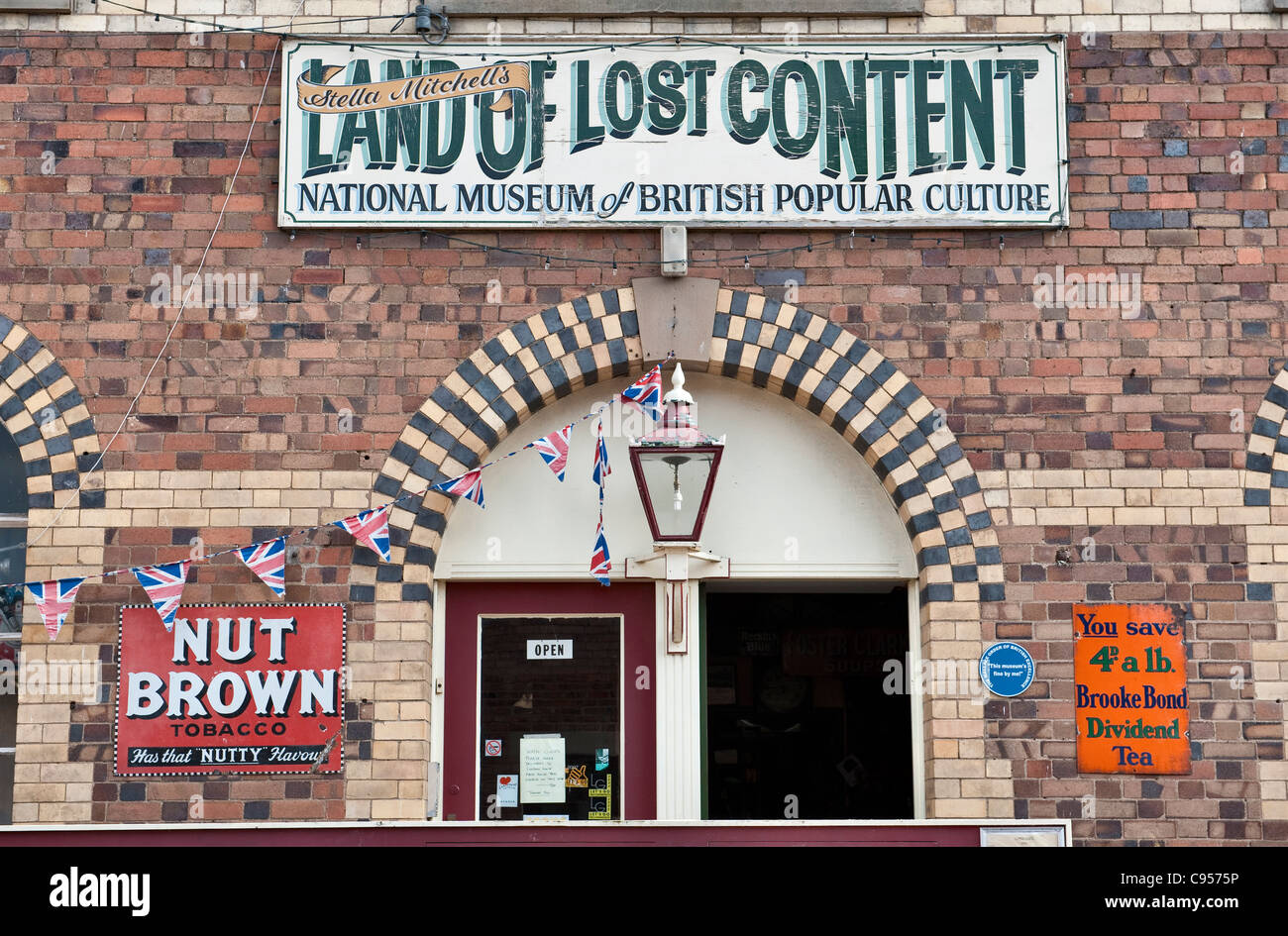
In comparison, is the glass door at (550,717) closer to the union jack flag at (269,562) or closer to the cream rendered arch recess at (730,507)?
the cream rendered arch recess at (730,507)

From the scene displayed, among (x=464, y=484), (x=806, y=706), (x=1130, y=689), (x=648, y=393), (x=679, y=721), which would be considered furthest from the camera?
(x=806, y=706)

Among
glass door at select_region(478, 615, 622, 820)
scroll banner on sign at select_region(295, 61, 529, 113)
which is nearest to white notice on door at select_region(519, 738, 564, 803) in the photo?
glass door at select_region(478, 615, 622, 820)

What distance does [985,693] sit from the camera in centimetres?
905

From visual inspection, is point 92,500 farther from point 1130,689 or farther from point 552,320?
point 1130,689

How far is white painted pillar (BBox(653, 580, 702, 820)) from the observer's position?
9352 millimetres

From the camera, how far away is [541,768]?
373 inches

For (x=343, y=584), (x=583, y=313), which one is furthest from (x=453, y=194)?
(x=343, y=584)

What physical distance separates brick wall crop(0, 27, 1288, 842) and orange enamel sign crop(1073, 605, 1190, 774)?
95 mm

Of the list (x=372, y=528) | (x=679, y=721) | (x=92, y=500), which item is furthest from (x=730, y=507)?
(x=92, y=500)

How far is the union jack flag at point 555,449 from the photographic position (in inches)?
356

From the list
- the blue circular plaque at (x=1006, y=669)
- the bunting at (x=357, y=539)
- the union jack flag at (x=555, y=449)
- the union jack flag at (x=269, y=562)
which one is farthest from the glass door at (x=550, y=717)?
the blue circular plaque at (x=1006, y=669)

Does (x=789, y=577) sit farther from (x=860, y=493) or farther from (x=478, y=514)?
(x=478, y=514)

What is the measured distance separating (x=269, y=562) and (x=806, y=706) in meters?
3.64

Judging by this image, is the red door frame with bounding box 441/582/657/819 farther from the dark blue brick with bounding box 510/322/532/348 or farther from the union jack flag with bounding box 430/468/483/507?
the dark blue brick with bounding box 510/322/532/348
